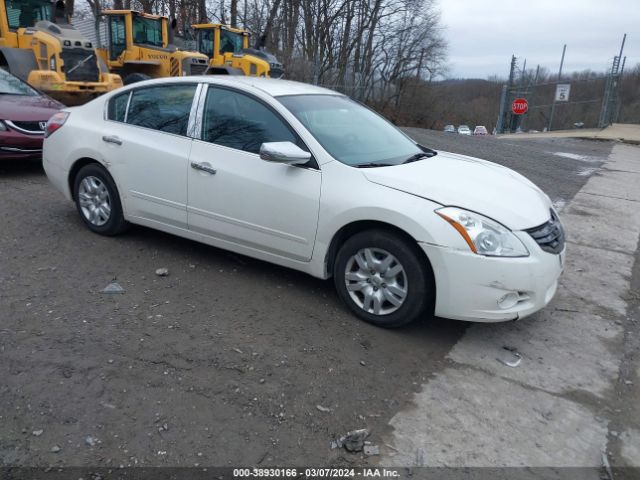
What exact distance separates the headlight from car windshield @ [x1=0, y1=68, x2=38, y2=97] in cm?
760

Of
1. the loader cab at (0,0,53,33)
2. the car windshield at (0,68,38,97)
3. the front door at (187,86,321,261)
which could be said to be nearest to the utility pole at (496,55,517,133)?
the loader cab at (0,0,53,33)

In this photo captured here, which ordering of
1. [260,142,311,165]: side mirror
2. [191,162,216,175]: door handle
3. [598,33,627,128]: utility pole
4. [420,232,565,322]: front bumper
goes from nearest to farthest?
[420,232,565,322]: front bumper < [260,142,311,165]: side mirror < [191,162,216,175]: door handle < [598,33,627,128]: utility pole

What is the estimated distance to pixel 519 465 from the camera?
2689mm

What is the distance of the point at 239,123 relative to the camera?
14.6 ft

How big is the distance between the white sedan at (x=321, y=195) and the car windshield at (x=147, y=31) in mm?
12165

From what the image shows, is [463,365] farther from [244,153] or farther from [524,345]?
[244,153]

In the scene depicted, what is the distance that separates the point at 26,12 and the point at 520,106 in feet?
64.4

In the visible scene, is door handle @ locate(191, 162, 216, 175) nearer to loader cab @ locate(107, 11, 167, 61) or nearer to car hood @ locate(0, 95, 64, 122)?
car hood @ locate(0, 95, 64, 122)

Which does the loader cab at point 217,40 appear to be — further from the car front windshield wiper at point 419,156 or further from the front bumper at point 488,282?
the front bumper at point 488,282

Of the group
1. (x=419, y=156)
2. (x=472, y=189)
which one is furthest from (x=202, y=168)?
(x=472, y=189)

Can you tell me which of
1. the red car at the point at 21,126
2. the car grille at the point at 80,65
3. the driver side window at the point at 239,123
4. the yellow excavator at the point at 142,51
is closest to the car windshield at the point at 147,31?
the yellow excavator at the point at 142,51

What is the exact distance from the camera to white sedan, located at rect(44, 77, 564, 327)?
3572 millimetres

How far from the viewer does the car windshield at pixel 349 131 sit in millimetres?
4195

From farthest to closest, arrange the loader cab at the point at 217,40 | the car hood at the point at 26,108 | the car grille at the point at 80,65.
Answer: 1. the loader cab at the point at 217,40
2. the car grille at the point at 80,65
3. the car hood at the point at 26,108
